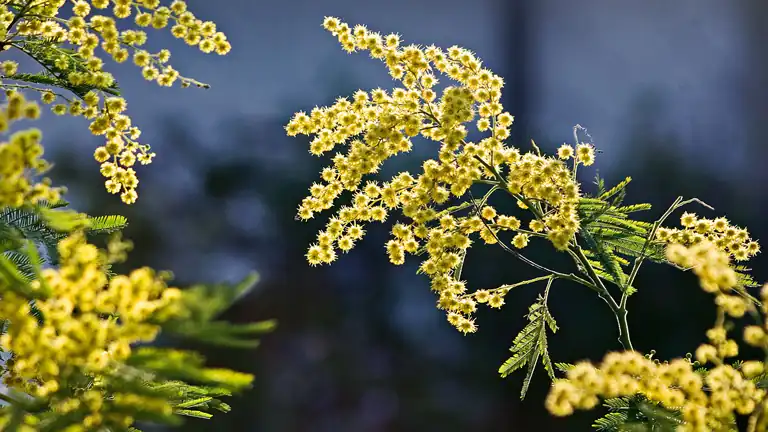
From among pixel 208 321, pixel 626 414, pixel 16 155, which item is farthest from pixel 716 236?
pixel 16 155

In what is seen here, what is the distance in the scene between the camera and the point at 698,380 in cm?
67

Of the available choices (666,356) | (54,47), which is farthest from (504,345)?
(54,47)

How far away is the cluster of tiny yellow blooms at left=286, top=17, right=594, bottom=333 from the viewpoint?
981 millimetres

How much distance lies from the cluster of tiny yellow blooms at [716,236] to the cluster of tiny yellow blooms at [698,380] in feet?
0.91

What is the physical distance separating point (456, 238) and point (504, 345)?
109 inches

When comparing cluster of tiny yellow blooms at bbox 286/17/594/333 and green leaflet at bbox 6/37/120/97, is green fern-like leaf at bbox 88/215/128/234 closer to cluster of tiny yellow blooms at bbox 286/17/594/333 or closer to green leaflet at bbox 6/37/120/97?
green leaflet at bbox 6/37/120/97

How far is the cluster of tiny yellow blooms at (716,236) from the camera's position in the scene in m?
0.99

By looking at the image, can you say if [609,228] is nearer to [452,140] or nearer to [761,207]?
[452,140]

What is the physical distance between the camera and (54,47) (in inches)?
36.5

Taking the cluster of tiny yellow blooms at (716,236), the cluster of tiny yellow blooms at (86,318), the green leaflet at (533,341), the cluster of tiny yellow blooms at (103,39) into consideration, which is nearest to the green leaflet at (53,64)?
the cluster of tiny yellow blooms at (103,39)

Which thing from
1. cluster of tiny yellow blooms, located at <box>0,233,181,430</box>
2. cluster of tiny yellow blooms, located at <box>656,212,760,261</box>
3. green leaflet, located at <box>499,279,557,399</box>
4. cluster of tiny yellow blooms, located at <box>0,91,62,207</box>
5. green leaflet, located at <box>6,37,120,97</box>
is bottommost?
cluster of tiny yellow blooms, located at <box>0,233,181,430</box>

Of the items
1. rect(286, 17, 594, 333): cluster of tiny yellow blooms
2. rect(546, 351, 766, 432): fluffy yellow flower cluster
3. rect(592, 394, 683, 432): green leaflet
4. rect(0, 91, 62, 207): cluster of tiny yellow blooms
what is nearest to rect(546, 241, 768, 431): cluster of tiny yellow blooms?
rect(546, 351, 766, 432): fluffy yellow flower cluster

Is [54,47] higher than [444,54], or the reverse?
[444,54]

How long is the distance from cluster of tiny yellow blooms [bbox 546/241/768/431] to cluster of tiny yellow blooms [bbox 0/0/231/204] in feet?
1.82
